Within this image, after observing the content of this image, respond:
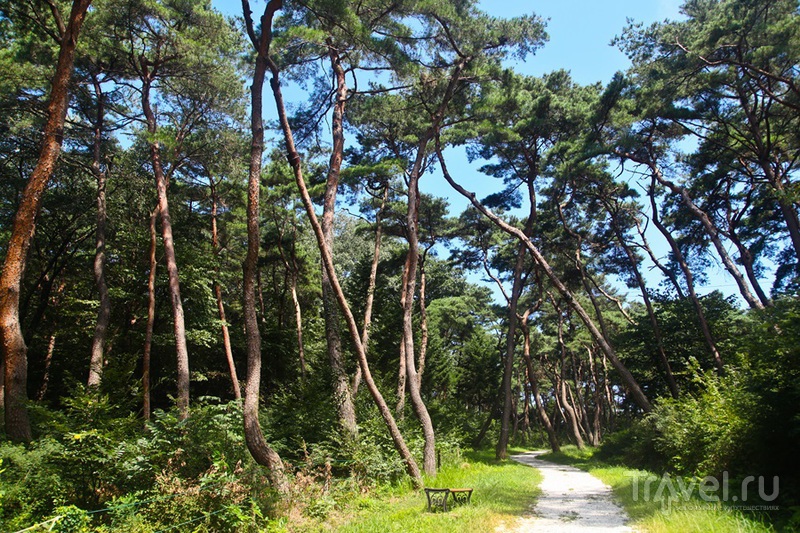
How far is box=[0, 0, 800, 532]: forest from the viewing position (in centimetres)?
764

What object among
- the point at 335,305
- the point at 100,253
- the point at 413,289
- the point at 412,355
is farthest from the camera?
the point at 100,253

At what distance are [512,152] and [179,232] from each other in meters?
15.1

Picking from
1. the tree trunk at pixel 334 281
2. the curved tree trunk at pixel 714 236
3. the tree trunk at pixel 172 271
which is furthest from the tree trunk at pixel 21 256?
the curved tree trunk at pixel 714 236

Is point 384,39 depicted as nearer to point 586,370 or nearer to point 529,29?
point 529,29

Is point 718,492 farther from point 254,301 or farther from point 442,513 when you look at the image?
point 254,301

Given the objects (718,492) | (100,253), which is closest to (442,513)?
(718,492)

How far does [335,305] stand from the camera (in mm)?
12266

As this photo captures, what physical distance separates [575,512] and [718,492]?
2.28 m

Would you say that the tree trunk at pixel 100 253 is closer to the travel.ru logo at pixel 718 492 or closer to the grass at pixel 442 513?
the grass at pixel 442 513

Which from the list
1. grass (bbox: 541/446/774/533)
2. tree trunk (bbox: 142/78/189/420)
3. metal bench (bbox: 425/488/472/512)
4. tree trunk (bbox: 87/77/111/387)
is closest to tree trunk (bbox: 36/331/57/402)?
tree trunk (bbox: 87/77/111/387)

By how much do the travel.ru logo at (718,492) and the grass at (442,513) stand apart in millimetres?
2345

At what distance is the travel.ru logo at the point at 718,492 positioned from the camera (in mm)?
6688

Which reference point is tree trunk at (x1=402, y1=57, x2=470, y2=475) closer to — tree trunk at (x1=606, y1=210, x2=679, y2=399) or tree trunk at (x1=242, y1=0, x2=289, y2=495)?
tree trunk at (x1=242, y1=0, x2=289, y2=495)

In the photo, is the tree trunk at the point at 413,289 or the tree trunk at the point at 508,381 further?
the tree trunk at the point at 508,381
